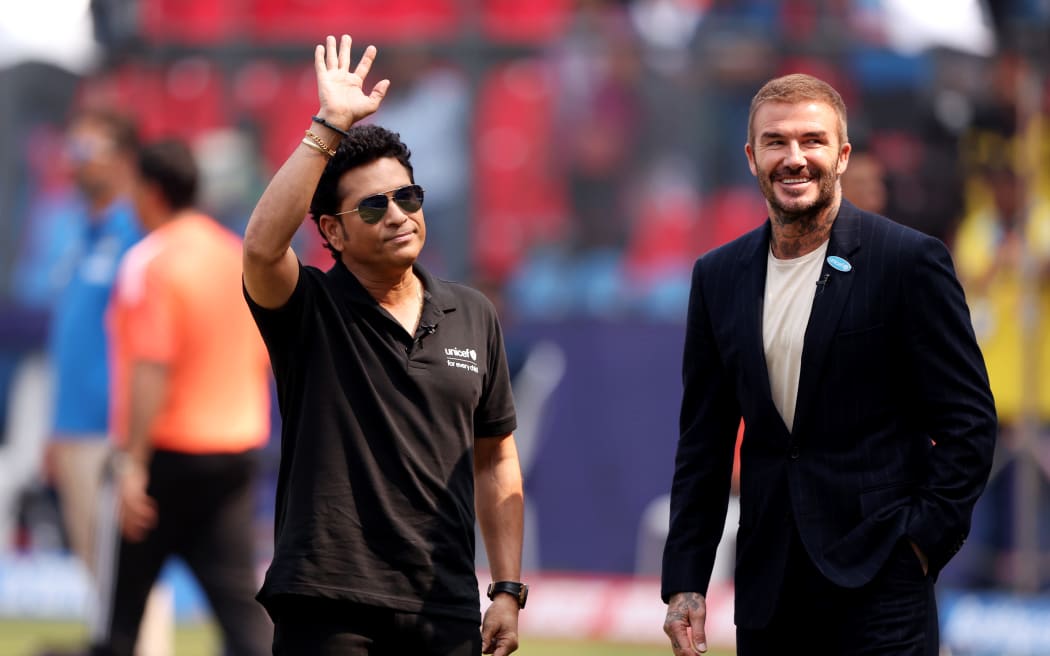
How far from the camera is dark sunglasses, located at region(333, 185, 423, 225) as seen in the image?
14.1ft

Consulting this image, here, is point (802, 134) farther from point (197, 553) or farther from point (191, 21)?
point (191, 21)

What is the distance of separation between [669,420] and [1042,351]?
87.5 inches

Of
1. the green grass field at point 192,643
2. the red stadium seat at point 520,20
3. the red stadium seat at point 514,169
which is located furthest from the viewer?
the red stadium seat at point 520,20

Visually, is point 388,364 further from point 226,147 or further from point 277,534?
point 226,147

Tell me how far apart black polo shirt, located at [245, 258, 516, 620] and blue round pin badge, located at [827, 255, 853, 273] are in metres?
0.96

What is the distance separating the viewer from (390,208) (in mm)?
4297

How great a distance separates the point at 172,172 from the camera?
A: 7039 mm

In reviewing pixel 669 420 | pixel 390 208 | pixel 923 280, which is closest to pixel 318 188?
pixel 390 208

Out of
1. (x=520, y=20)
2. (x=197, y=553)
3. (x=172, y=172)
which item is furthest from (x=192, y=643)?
(x=520, y=20)

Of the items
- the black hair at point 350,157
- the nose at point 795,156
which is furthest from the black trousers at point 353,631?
the nose at point 795,156

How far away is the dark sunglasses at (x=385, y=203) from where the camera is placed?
4293 mm

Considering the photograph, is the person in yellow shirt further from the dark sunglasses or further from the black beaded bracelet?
the black beaded bracelet

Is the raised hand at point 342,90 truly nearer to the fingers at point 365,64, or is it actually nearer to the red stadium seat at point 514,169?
the fingers at point 365,64

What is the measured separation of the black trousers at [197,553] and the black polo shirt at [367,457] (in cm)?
247
